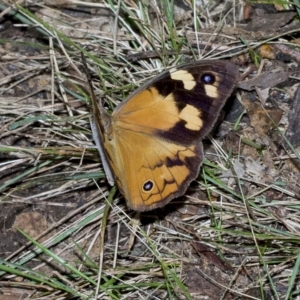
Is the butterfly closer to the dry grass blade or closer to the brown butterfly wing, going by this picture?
the brown butterfly wing

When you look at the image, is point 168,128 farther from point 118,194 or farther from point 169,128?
point 118,194

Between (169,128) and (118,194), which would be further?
(118,194)

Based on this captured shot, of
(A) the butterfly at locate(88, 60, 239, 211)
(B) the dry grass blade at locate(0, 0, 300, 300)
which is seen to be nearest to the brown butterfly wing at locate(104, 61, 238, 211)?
(A) the butterfly at locate(88, 60, 239, 211)

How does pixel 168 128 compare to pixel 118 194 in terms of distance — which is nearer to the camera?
pixel 168 128

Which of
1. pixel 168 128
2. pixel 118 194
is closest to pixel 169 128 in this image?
pixel 168 128

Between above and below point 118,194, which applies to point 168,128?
above

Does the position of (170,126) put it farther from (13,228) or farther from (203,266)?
(13,228)

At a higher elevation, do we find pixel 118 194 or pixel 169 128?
pixel 169 128

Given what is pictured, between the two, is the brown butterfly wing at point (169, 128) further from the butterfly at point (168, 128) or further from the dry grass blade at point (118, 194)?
the dry grass blade at point (118, 194)

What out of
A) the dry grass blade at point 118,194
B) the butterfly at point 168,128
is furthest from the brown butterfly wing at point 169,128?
the dry grass blade at point 118,194
